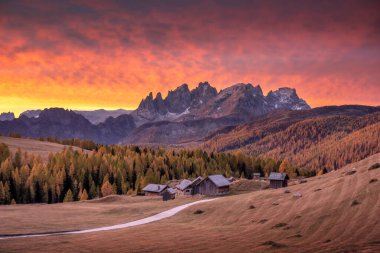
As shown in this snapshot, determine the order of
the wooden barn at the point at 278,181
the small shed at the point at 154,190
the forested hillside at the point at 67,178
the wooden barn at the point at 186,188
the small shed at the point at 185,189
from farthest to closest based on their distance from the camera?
the forested hillside at the point at 67,178 → the small shed at the point at 185,189 → the small shed at the point at 154,190 → the wooden barn at the point at 186,188 → the wooden barn at the point at 278,181

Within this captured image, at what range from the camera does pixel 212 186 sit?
13350cm

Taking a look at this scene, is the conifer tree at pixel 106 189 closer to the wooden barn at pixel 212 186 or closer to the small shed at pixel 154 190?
the small shed at pixel 154 190

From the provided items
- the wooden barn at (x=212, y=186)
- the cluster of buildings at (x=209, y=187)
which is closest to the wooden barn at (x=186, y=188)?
the cluster of buildings at (x=209, y=187)

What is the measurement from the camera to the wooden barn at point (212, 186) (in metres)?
132

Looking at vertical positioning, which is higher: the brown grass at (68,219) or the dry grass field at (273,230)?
the dry grass field at (273,230)

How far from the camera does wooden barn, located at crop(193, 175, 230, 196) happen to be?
13150 centimetres

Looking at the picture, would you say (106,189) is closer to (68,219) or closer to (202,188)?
(202,188)

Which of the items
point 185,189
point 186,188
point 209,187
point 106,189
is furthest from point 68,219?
point 106,189

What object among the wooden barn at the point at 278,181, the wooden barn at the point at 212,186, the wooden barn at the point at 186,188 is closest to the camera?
the wooden barn at the point at 212,186

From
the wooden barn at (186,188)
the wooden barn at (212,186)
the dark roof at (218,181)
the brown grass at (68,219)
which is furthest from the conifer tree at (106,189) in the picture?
the brown grass at (68,219)

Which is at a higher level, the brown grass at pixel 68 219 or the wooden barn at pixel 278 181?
the wooden barn at pixel 278 181

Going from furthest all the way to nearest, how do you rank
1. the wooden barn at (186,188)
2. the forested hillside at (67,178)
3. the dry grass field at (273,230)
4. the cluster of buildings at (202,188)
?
1. the forested hillside at (67,178)
2. the wooden barn at (186,188)
3. the cluster of buildings at (202,188)
4. the dry grass field at (273,230)

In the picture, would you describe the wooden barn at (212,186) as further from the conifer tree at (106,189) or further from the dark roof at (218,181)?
the conifer tree at (106,189)

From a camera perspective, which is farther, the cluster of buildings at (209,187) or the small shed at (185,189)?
the small shed at (185,189)
